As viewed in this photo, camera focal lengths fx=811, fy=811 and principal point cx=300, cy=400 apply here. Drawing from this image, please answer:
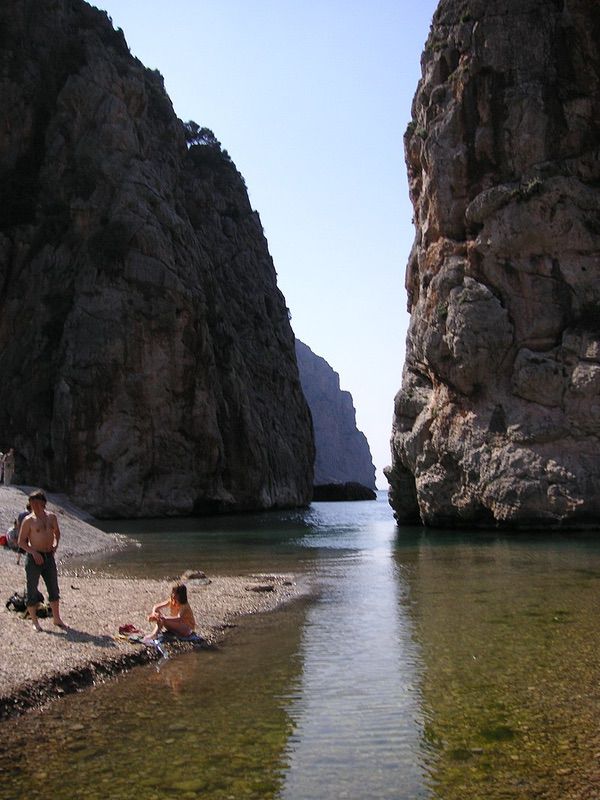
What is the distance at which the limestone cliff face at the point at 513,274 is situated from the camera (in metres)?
33.9

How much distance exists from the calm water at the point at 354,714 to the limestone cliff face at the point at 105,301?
40.7 m

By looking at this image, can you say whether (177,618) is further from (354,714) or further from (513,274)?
(513,274)

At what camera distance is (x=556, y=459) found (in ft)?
110

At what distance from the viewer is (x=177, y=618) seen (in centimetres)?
1230

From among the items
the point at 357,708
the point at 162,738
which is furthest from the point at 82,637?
the point at 357,708

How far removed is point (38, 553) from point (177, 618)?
2.32 metres

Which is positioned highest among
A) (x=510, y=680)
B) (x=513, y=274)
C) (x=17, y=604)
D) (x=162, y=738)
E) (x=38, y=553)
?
(x=513, y=274)

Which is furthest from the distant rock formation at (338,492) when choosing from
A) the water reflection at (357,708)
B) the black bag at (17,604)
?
the black bag at (17,604)

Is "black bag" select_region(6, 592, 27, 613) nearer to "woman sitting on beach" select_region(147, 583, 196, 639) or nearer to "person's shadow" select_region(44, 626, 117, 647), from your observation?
"person's shadow" select_region(44, 626, 117, 647)

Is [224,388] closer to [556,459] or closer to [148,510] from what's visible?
[148,510]

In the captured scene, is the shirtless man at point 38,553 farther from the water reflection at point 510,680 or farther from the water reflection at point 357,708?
the water reflection at point 510,680

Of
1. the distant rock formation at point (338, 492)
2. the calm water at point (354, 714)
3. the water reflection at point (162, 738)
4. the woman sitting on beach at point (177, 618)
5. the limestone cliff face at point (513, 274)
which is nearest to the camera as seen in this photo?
the water reflection at point (162, 738)

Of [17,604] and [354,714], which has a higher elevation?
[17,604]

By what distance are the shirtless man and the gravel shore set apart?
350 mm
